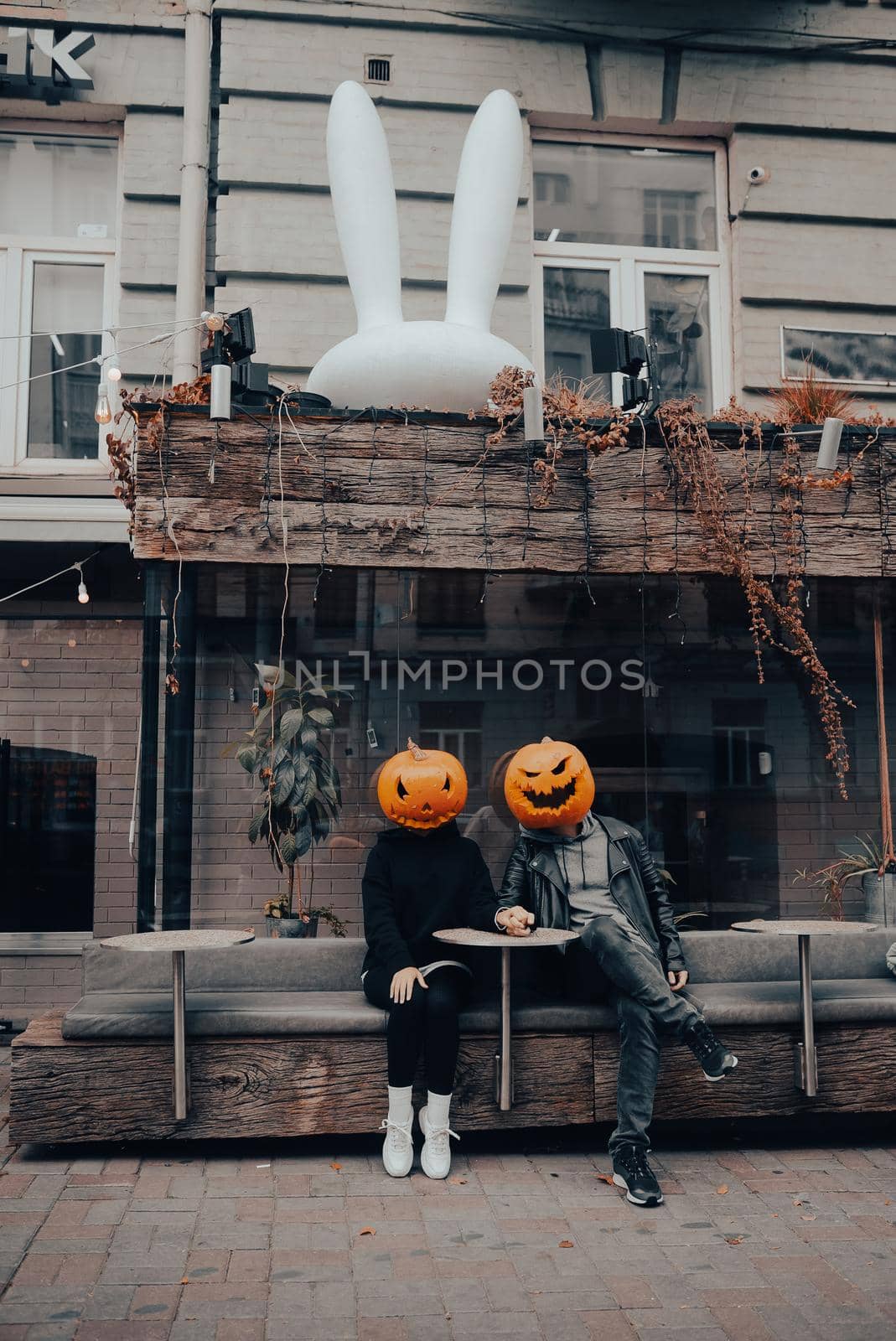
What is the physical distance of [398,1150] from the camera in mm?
4559

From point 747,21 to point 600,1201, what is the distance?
805 centimetres

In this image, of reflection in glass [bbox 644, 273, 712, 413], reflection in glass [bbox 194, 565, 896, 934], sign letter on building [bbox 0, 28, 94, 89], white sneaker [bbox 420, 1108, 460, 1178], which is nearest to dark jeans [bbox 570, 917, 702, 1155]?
white sneaker [bbox 420, 1108, 460, 1178]

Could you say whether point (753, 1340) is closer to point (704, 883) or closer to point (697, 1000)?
point (697, 1000)

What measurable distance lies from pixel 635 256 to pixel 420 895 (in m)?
5.65

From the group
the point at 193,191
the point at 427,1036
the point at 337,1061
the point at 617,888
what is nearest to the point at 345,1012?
the point at 337,1061

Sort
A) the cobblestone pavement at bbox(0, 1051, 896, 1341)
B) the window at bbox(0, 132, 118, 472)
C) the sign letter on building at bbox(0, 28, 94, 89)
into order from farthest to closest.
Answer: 1. the window at bbox(0, 132, 118, 472)
2. the sign letter on building at bbox(0, 28, 94, 89)
3. the cobblestone pavement at bbox(0, 1051, 896, 1341)

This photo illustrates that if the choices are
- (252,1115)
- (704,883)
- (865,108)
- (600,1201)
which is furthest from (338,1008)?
(865,108)

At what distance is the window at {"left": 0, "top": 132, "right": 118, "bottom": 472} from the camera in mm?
8086

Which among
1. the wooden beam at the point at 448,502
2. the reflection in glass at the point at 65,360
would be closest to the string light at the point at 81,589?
the reflection in glass at the point at 65,360

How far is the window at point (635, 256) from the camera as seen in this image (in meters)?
8.56

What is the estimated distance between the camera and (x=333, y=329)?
7875mm

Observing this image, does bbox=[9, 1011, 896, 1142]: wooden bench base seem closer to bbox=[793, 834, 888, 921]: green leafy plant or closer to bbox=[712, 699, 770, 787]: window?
bbox=[793, 834, 888, 921]: green leafy plant

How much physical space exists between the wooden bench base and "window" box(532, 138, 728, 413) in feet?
16.7

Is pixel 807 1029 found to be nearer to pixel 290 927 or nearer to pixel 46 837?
pixel 290 927
